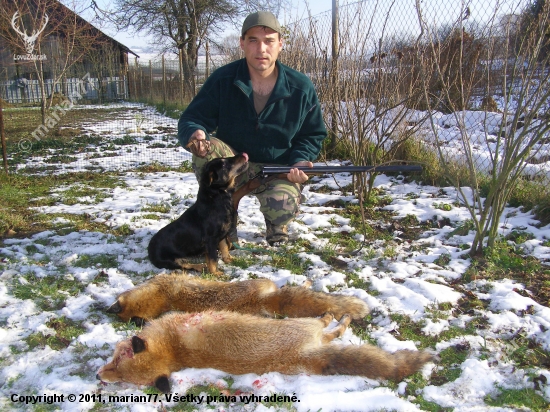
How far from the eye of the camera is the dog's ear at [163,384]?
244 centimetres

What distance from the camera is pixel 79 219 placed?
17.6 ft

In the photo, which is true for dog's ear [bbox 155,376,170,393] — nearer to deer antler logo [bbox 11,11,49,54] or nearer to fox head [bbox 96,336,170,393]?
fox head [bbox 96,336,170,393]

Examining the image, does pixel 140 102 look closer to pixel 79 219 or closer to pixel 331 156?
pixel 331 156

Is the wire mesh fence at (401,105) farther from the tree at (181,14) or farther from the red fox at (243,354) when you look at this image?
the tree at (181,14)

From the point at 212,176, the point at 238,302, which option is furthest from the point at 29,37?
the point at 238,302

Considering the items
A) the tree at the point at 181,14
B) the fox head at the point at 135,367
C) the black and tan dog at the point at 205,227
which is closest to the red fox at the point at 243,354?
the fox head at the point at 135,367

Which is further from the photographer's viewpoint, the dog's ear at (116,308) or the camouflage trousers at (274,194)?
the camouflage trousers at (274,194)

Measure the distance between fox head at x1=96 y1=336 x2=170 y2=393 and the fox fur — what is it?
612 mm

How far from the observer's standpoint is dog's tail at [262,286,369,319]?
315cm

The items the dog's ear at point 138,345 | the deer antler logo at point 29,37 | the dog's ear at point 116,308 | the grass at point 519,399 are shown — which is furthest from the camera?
the deer antler logo at point 29,37

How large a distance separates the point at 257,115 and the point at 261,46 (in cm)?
74

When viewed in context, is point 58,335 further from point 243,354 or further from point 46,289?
point 243,354

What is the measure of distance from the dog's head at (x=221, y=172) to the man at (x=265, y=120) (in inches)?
17.1

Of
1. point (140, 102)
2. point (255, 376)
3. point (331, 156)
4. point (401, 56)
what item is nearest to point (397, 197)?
point (401, 56)
